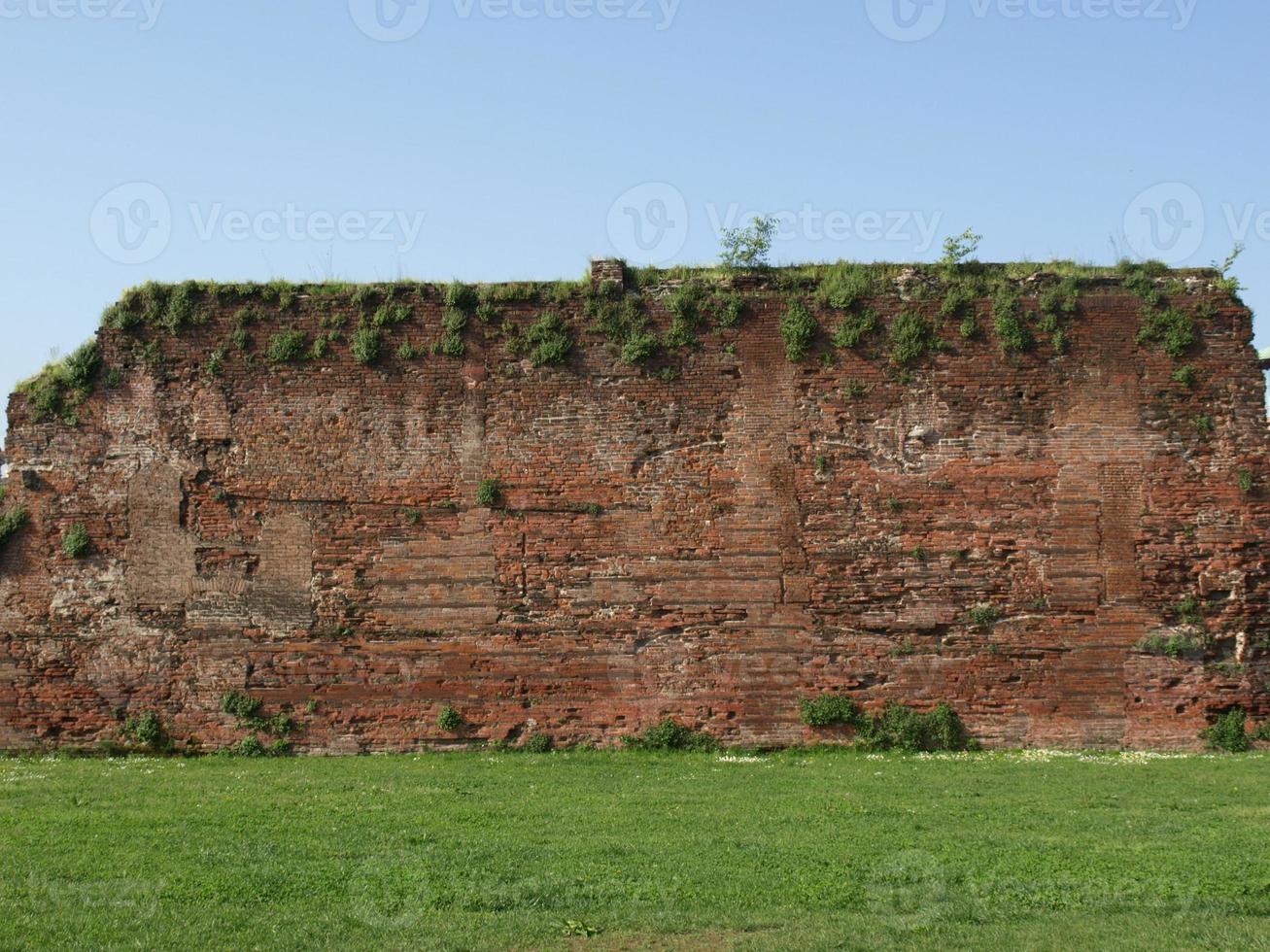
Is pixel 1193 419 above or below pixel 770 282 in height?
below

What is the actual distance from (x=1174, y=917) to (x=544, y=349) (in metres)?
9.88

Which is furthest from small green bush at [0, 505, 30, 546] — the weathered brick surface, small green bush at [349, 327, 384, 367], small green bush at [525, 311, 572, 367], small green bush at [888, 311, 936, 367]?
small green bush at [888, 311, 936, 367]

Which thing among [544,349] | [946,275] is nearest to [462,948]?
[544,349]

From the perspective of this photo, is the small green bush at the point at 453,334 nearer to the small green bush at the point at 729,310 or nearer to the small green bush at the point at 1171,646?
the small green bush at the point at 729,310

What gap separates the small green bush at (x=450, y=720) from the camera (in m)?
14.4

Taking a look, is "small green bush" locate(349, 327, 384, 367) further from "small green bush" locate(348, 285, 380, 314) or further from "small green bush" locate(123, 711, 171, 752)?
"small green bush" locate(123, 711, 171, 752)

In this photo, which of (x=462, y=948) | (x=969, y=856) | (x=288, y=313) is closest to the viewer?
(x=462, y=948)

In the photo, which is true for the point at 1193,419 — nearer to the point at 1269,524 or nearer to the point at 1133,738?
the point at 1269,524

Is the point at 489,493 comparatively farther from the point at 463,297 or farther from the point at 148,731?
the point at 148,731

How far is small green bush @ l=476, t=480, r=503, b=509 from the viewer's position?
14680 mm

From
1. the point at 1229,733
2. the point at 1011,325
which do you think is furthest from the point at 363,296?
the point at 1229,733

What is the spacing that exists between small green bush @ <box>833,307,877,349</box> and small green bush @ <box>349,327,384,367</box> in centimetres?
571

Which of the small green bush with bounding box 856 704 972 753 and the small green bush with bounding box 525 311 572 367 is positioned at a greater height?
the small green bush with bounding box 525 311 572 367

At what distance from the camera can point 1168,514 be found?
14617 millimetres
